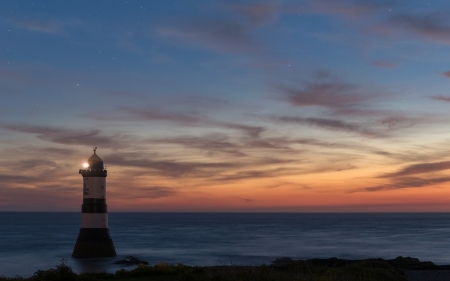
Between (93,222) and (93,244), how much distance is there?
202 centimetres

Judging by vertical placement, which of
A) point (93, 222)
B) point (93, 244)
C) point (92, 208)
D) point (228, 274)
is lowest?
point (93, 244)

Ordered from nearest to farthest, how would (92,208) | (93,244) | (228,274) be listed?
1. (228,274)
2. (92,208)
3. (93,244)

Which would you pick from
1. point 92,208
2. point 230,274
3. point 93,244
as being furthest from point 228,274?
point 93,244

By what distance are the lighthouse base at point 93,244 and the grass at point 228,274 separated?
22690 millimetres

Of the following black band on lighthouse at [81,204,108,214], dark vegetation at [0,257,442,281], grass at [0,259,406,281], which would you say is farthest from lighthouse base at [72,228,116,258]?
grass at [0,259,406,281]

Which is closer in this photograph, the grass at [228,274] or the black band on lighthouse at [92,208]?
the grass at [228,274]

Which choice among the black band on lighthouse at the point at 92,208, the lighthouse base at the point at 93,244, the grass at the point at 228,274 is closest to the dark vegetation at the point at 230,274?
the grass at the point at 228,274

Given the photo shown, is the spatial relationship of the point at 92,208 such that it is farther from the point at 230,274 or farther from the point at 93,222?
the point at 230,274

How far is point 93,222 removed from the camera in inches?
1887

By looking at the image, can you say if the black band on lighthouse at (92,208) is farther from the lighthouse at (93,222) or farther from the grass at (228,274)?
the grass at (228,274)

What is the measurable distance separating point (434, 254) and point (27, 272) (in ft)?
173

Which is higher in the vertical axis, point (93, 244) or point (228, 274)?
point (228, 274)

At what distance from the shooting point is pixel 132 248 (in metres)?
82.2

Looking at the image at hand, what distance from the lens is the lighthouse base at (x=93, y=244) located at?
47875 mm
